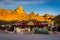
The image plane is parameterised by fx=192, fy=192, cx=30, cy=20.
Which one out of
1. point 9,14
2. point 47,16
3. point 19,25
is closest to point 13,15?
point 9,14

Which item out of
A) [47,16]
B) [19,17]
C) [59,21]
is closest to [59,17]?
[59,21]

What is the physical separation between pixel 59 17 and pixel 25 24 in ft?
95.7

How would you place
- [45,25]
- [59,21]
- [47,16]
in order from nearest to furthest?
[45,25] < [59,21] < [47,16]

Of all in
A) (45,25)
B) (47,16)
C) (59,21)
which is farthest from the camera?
(47,16)

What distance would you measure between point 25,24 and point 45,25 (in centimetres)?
478

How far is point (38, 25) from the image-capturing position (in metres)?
44.7

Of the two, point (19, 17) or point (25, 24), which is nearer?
point (25, 24)

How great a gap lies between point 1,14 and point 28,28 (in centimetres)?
6886

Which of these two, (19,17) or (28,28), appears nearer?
(28,28)

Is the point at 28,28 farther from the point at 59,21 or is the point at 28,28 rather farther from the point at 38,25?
the point at 59,21

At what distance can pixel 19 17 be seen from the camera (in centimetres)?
11606

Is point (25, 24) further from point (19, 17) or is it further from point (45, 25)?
point (19, 17)

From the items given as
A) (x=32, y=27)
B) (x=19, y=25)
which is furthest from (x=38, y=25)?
(x=19, y=25)

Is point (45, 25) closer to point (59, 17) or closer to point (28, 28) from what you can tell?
point (28, 28)
